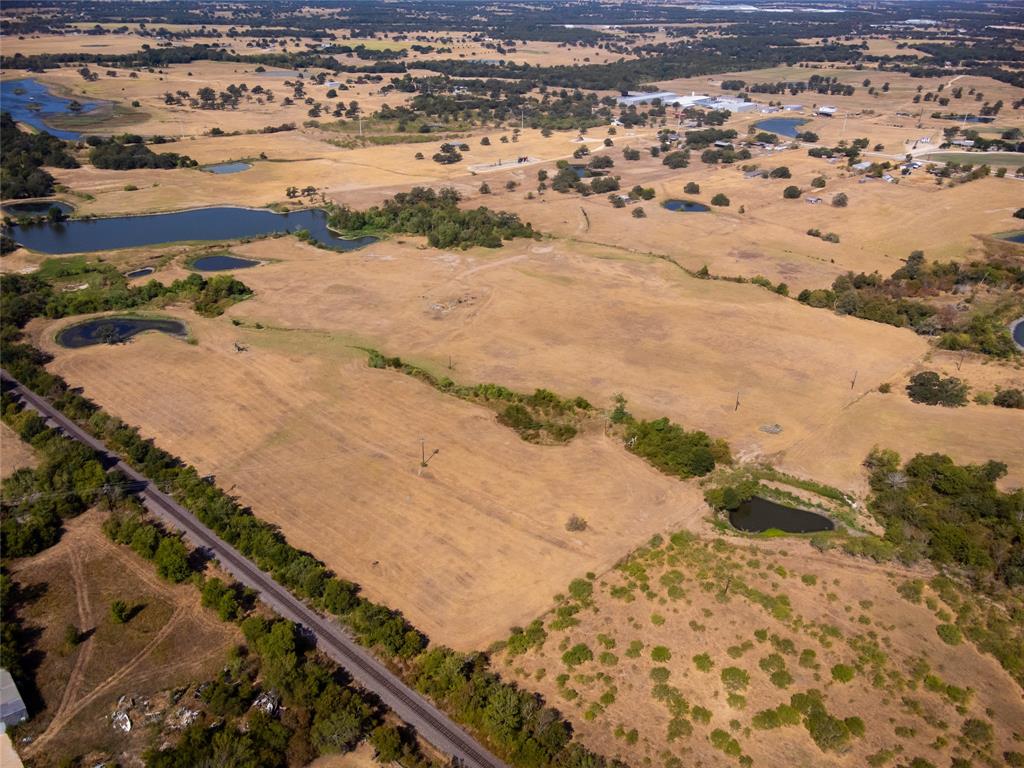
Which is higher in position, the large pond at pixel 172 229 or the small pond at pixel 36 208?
the small pond at pixel 36 208

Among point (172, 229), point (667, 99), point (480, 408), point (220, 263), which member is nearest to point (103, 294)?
point (220, 263)

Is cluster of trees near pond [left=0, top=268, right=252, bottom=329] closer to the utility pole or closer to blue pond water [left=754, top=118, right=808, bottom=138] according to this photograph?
the utility pole

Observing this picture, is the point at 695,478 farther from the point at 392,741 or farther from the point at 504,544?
the point at 392,741

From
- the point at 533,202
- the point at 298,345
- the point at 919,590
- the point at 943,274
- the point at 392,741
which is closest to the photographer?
the point at 392,741

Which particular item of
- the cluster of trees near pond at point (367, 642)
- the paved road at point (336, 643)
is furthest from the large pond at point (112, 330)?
the paved road at point (336, 643)

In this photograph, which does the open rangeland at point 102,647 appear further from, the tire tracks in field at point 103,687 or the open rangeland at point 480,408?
the open rangeland at point 480,408

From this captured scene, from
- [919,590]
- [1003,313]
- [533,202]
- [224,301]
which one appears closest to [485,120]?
[533,202]
